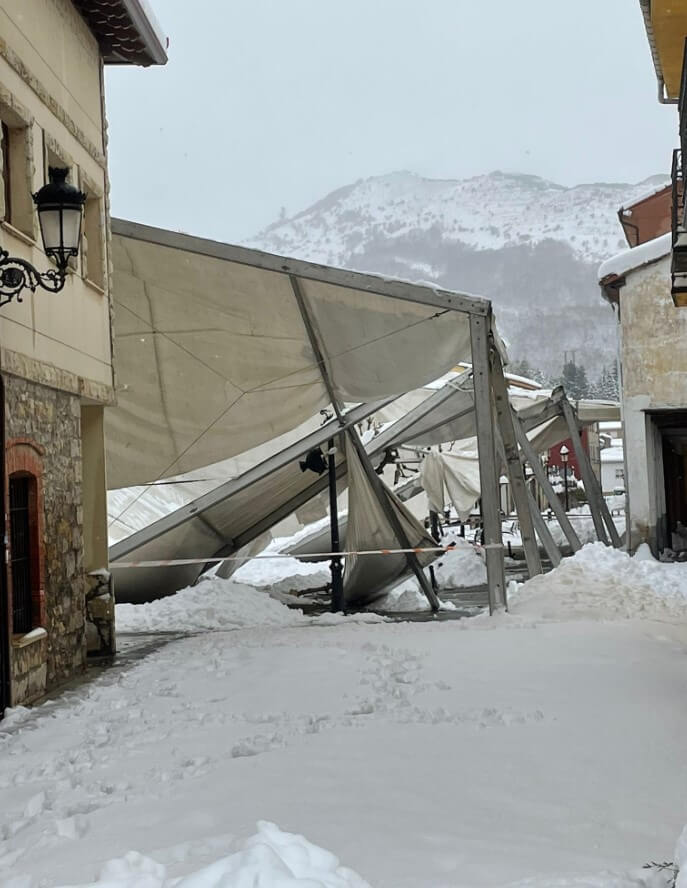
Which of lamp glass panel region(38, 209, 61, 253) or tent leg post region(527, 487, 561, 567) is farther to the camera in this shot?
tent leg post region(527, 487, 561, 567)

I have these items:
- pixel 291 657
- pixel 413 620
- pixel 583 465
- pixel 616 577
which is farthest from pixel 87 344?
pixel 583 465

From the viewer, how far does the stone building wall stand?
7992 mm

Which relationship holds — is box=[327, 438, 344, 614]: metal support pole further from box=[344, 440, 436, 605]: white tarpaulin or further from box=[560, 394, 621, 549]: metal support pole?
box=[560, 394, 621, 549]: metal support pole

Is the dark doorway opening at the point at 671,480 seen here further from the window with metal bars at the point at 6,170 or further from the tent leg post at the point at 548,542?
the window with metal bars at the point at 6,170

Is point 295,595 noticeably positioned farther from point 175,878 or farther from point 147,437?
point 175,878

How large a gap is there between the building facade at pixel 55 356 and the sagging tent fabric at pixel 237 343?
0.91m

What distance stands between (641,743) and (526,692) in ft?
4.90

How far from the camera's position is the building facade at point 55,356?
7996 millimetres

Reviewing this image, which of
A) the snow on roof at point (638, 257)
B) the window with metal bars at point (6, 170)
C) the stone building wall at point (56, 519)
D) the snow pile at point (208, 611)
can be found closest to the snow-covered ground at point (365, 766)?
the stone building wall at point (56, 519)

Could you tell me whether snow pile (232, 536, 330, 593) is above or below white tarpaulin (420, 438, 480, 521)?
below

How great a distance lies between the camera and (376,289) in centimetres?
1114

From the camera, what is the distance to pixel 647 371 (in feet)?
58.9

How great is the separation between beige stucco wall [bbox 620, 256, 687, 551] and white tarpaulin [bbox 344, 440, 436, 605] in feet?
16.6

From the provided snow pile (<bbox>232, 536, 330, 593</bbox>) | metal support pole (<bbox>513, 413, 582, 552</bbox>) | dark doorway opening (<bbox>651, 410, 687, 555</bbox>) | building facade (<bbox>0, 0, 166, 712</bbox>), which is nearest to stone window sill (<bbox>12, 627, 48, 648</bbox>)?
building facade (<bbox>0, 0, 166, 712</bbox>)
